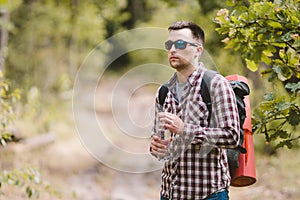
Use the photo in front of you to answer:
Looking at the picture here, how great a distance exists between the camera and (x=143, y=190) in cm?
826

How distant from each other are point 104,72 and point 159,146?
16.7 feet

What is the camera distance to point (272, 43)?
8.54 feet

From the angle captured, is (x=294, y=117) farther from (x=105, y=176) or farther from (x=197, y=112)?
(x=105, y=176)

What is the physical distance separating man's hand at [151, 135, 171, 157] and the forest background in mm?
694

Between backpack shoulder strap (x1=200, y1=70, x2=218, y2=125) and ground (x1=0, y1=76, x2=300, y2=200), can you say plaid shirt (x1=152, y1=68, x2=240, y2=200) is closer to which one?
backpack shoulder strap (x1=200, y1=70, x2=218, y2=125)

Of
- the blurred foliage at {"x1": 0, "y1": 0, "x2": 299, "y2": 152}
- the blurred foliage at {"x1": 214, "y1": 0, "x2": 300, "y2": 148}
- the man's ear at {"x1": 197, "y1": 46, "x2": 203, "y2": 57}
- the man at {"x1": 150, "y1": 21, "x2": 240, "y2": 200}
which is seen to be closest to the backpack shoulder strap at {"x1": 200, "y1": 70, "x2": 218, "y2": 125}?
the man at {"x1": 150, "y1": 21, "x2": 240, "y2": 200}

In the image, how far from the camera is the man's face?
2025 millimetres

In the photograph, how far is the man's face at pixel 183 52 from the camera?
6.64ft

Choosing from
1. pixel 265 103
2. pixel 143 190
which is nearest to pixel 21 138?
pixel 143 190

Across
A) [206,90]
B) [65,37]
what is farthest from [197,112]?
[65,37]

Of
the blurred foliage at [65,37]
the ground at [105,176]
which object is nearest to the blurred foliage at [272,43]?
the ground at [105,176]

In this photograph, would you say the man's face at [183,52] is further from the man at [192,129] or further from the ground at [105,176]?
the ground at [105,176]

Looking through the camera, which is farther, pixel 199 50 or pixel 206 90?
pixel 199 50

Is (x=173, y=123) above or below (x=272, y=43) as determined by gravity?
below
